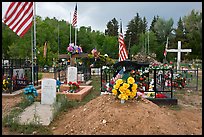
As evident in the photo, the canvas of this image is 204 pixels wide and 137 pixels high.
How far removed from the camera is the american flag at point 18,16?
7.67 metres

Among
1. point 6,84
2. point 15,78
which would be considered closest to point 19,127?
point 6,84

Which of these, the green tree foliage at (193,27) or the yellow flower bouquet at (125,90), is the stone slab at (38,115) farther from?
the green tree foliage at (193,27)

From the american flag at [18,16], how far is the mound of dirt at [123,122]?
3.56 m

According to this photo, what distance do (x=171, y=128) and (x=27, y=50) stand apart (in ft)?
96.6

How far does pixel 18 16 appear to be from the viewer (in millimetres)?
7867

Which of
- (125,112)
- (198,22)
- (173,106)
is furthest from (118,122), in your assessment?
(198,22)

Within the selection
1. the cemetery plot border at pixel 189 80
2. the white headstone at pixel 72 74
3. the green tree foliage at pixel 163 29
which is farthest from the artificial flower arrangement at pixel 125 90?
the green tree foliage at pixel 163 29

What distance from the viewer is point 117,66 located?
7.76m

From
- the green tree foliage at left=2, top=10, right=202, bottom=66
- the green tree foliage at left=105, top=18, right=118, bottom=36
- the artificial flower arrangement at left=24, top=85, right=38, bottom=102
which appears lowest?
the artificial flower arrangement at left=24, top=85, right=38, bottom=102

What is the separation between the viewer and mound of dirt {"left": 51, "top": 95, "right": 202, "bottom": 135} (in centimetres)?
521

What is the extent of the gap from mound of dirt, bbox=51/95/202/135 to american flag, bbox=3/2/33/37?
3.56 meters

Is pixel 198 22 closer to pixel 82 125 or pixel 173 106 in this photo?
pixel 173 106

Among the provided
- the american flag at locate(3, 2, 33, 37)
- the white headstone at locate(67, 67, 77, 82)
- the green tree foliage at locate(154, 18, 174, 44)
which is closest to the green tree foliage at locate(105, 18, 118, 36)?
the green tree foliage at locate(154, 18, 174, 44)

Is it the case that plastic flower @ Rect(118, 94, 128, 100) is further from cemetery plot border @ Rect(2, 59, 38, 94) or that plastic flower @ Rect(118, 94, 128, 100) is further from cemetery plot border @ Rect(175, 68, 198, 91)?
cemetery plot border @ Rect(175, 68, 198, 91)
